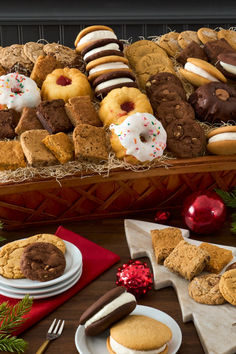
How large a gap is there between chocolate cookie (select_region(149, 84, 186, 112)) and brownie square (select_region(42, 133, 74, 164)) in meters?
0.64

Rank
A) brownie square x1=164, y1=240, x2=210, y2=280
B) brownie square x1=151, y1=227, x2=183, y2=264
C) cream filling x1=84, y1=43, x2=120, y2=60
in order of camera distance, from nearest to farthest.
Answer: brownie square x1=164, y1=240, x2=210, y2=280 < brownie square x1=151, y1=227, x2=183, y2=264 < cream filling x1=84, y1=43, x2=120, y2=60

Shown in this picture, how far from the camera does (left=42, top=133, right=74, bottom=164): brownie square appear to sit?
82.7 inches

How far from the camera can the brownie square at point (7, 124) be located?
7.57 feet

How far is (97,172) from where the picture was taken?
6.86 ft

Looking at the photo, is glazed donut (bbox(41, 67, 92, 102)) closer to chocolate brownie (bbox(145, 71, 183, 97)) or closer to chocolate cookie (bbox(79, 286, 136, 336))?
chocolate brownie (bbox(145, 71, 183, 97))

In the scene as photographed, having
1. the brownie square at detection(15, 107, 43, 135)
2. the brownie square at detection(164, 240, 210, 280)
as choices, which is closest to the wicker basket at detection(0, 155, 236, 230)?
the brownie square at detection(15, 107, 43, 135)

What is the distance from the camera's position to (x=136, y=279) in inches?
63.9

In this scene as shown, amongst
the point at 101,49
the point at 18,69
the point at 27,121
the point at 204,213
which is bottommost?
the point at 204,213

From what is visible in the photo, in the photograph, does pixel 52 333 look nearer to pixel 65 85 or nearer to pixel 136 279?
pixel 136 279

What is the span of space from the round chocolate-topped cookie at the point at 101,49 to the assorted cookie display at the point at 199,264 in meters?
1.17

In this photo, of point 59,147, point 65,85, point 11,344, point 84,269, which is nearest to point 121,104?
point 65,85

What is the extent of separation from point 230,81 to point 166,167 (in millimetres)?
973

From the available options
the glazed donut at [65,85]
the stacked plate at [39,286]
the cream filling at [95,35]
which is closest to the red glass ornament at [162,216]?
the stacked plate at [39,286]

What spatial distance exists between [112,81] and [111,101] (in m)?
0.18
